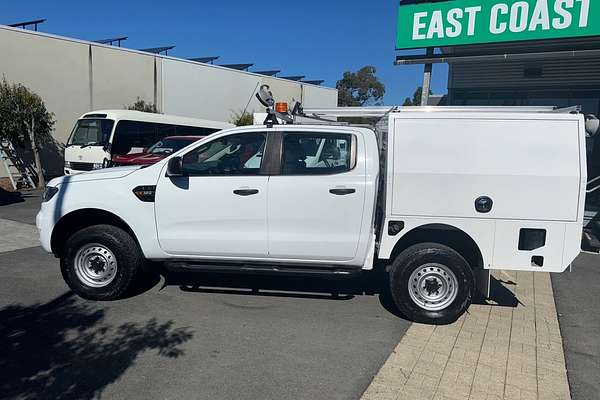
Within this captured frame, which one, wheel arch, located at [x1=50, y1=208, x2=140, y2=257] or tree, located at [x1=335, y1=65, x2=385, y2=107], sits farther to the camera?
tree, located at [x1=335, y1=65, x2=385, y2=107]

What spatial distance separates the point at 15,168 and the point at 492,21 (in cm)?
1676

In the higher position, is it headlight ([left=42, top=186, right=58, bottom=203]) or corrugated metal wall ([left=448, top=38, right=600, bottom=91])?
corrugated metal wall ([left=448, top=38, right=600, bottom=91])

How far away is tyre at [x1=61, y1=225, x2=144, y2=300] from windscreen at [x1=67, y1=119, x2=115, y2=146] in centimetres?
1076

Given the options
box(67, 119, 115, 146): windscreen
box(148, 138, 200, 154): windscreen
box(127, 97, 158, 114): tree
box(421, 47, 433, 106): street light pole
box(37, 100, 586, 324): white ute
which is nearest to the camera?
box(37, 100, 586, 324): white ute

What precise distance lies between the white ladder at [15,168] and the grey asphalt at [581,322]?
17392 millimetres

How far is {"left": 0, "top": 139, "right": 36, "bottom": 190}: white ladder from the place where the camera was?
17359 mm

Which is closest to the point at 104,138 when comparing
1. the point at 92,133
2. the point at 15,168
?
the point at 92,133

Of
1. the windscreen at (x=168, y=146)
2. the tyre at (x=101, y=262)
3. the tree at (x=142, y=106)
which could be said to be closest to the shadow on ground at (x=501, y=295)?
the tyre at (x=101, y=262)

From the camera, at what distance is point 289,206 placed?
5.01m

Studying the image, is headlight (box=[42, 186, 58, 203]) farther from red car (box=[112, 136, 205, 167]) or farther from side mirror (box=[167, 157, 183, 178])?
red car (box=[112, 136, 205, 167])

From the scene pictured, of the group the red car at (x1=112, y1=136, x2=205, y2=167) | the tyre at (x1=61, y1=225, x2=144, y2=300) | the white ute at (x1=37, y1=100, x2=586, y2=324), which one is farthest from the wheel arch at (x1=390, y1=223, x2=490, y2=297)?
the red car at (x1=112, y1=136, x2=205, y2=167)

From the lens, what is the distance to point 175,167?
5066 mm

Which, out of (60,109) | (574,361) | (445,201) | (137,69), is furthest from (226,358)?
(137,69)

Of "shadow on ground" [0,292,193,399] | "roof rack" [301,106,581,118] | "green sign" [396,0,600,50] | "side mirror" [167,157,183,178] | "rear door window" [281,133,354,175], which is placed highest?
"green sign" [396,0,600,50]
